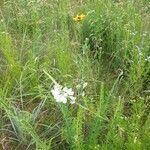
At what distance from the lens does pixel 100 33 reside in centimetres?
282

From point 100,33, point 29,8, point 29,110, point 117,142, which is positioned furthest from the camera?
point 29,8

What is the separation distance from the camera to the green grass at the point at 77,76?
6.52 ft

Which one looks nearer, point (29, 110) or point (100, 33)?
point (29, 110)

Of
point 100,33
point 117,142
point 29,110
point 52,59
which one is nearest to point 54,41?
point 52,59

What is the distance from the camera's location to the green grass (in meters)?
1.99

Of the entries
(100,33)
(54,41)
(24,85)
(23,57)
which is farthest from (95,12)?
(24,85)

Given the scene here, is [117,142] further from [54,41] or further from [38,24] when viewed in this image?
[38,24]

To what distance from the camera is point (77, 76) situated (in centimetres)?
246

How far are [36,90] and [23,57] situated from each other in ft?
1.19

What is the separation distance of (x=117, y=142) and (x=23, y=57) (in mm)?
1022

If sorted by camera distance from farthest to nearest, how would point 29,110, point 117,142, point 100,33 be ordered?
1. point 100,33
2. point 29,110
3. point 117,142

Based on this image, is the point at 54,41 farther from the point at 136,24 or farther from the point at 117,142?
the point at 117,142

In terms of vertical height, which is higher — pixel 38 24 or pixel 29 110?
pixel 38 24

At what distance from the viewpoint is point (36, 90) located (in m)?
2.40
